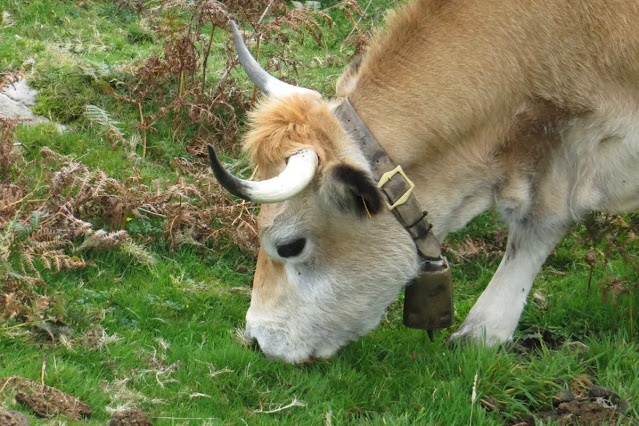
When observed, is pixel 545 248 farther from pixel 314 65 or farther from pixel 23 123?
pixel 314 65

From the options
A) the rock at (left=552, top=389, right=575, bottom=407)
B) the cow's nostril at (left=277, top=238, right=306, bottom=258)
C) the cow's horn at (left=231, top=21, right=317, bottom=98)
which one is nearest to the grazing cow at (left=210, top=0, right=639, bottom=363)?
the cow's nostril at (left=277, top=238, right=306, bottom=258)

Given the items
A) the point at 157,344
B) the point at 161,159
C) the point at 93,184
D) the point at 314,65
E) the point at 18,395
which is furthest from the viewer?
the point at 314,65

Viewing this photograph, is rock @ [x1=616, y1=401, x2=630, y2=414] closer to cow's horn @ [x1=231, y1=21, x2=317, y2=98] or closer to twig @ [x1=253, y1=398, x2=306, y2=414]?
twig @ [x1=253, y1=398, x2=306, y2=414]

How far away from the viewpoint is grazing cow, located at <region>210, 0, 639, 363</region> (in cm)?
495

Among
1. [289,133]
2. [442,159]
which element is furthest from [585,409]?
[289,133]

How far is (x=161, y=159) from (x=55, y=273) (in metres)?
2.29

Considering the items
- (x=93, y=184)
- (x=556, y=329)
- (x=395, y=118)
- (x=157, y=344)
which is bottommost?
(x=93, y=184)

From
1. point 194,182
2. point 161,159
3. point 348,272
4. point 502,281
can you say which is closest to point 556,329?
point 502,281

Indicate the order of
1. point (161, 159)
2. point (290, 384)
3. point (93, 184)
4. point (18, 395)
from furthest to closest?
1. point (161, 159)
2. point (93, 184)
3. point (290, 384)
4. point (18, 395)

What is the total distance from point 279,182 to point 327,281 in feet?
3.00

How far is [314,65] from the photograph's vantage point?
35.1ft

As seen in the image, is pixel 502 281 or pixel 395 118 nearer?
pixel 395 118

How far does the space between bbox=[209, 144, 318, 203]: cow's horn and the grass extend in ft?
4.07

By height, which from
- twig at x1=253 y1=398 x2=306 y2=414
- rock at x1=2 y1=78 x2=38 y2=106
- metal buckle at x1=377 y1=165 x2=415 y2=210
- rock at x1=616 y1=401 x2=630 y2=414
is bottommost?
rock at x1=2 y1=78 x2=38 y2=106
